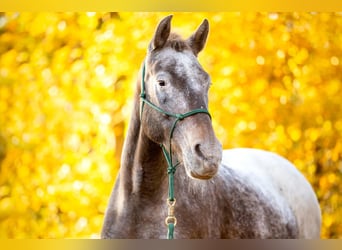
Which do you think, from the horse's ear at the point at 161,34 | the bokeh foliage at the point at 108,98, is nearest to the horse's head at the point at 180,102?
the horse's ear at the point at 161,34

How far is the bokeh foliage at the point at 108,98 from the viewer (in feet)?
11.3

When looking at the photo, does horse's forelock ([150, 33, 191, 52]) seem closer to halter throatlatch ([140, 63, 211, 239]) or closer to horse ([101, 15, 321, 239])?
horse ([101, 15, 321, 239])

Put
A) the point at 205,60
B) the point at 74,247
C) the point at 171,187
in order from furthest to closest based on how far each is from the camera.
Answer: the point at 205,60, the point at 74,247, the point at 171,187

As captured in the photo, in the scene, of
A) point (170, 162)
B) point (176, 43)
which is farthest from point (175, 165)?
point (176, 43)

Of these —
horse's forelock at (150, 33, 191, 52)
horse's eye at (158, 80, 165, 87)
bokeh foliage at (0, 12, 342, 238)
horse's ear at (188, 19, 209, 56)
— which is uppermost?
bokeh foliage at (0, 12, 342, 238)

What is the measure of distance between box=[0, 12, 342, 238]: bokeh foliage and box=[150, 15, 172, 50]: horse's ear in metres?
1.16

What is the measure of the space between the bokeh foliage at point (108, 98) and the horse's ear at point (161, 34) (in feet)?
3.80

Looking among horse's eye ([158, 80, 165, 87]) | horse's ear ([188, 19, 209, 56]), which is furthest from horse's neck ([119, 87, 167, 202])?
horse's ear ([188, 19, 209, 56])

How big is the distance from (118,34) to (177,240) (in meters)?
1.78

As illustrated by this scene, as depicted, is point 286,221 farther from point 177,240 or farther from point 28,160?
point 28,160

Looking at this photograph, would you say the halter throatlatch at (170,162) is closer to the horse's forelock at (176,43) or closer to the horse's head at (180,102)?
the horse's head at (180,102)

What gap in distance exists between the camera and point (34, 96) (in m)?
3.54

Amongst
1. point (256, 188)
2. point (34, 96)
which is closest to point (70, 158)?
point (34, 96)

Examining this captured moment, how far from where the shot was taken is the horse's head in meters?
1.96
